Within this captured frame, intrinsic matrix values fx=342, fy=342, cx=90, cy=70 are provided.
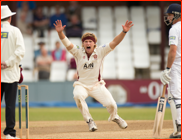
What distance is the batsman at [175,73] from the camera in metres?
5.24

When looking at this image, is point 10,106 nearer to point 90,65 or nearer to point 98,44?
point 90,65

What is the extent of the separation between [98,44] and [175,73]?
10.8 meters

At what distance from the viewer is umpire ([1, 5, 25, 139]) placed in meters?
5.16

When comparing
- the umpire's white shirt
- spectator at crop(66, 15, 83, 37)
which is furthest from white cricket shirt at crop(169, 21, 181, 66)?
spectator at crop(66, 15, 83, 37)

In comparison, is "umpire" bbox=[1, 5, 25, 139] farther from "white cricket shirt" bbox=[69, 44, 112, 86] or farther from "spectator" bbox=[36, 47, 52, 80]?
"spectator" bbox=[36, 47, 52, 80]

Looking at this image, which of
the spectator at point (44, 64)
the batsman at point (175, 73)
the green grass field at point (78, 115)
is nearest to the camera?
the batsman at point (175, 73)

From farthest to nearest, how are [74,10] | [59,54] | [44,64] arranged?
[74,10]
[59,54]
[44,64]

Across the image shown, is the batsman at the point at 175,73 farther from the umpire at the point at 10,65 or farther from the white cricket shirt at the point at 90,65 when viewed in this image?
the umpire at the point at 10,65

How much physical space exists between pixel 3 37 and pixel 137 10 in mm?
13002

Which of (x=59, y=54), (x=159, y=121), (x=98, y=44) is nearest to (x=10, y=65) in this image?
(x=159, y=121)

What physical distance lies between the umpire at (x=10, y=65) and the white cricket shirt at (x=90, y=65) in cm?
135

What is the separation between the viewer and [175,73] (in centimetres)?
535

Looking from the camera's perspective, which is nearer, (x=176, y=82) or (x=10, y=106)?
(x=10, y=106)

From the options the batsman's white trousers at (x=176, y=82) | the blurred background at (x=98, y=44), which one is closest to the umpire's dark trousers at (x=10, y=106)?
the batsman's white trousers at (x=176, y=82)
